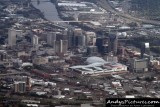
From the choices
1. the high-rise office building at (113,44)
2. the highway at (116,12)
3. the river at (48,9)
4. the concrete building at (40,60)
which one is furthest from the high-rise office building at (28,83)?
the highway at (116,12)

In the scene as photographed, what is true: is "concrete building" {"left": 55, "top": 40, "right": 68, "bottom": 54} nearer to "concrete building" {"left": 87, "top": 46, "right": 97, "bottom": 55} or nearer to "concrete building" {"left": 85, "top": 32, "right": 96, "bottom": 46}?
"concrete building" {"left": 87, "top": 46, "right": 97, "bottom": 55}

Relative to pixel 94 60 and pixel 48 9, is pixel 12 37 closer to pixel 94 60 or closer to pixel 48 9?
pixel 94 60

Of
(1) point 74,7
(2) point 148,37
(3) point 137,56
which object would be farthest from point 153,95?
(1) point 74,7

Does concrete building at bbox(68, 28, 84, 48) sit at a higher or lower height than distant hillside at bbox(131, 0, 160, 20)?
lower

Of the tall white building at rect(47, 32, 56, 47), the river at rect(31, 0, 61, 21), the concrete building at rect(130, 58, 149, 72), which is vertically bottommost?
the concrete building at rect(130, 58, 149, 72)

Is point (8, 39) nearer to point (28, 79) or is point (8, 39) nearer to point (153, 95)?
point (28, 79)

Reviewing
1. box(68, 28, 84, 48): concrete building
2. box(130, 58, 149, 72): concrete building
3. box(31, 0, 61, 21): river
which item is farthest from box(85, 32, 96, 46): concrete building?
box(31, 0, 61, 21): river
